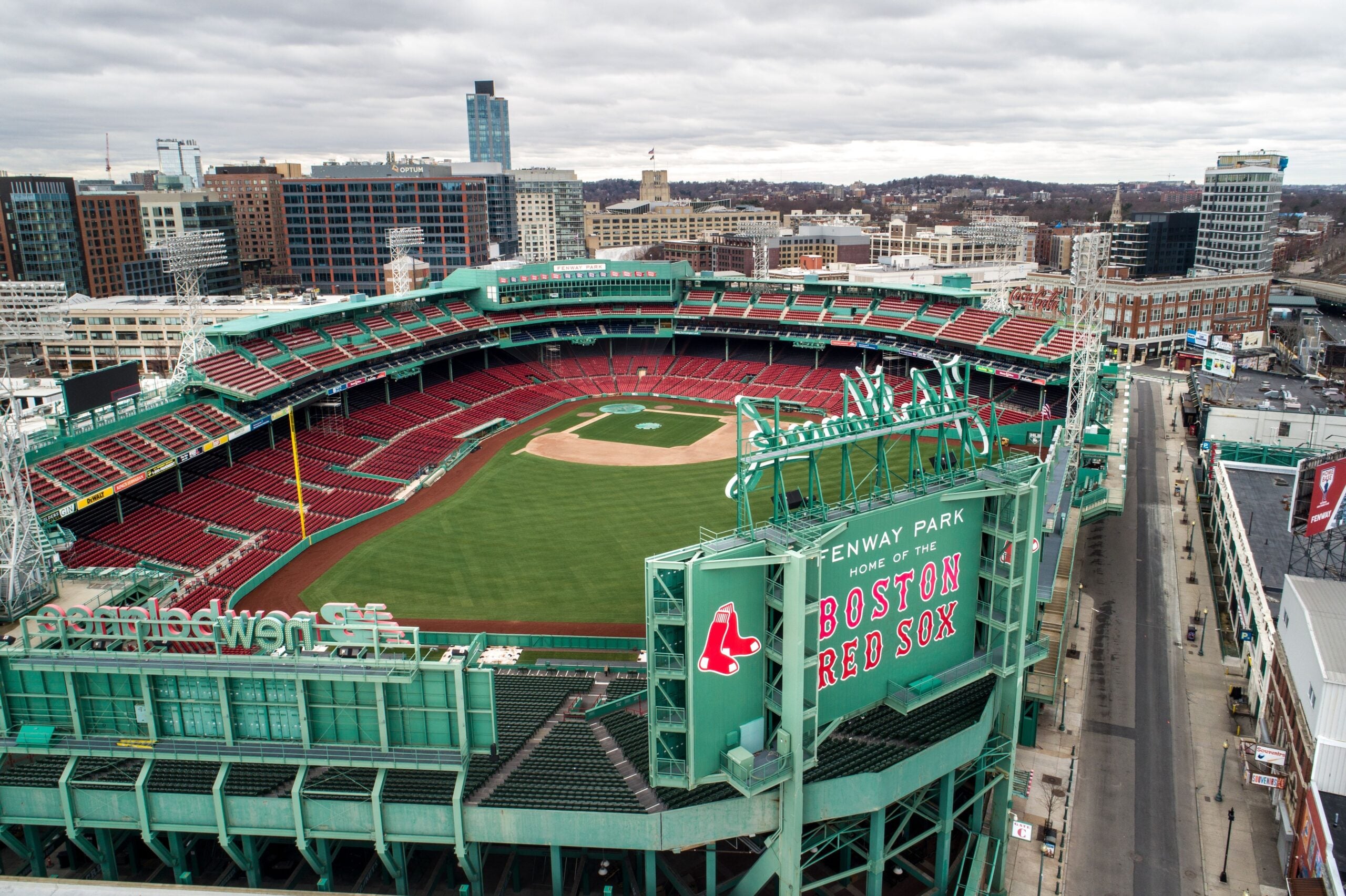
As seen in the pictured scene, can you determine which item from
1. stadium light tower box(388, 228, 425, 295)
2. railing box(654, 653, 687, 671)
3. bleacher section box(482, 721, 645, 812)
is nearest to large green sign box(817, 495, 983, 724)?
railing box(654, 653, 687, 671)

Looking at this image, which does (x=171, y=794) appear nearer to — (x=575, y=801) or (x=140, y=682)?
(x=140, y=682)

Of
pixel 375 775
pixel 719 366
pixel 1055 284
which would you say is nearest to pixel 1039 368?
pixel 719 366

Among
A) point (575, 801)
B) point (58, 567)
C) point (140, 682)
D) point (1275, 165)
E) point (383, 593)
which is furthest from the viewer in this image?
point (1275, 165)

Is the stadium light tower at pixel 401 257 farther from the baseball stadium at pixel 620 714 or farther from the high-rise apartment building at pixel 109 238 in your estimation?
the high-rise apartment building at pixel 109 238

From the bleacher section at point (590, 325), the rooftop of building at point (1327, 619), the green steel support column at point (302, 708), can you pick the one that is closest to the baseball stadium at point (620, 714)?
the green steel support column at point (302, 708)

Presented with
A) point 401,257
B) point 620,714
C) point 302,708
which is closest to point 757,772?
point 620,714

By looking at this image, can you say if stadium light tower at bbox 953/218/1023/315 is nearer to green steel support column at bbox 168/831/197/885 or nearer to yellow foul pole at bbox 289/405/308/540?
yellow foul pole at bbox 289/405/308/540
